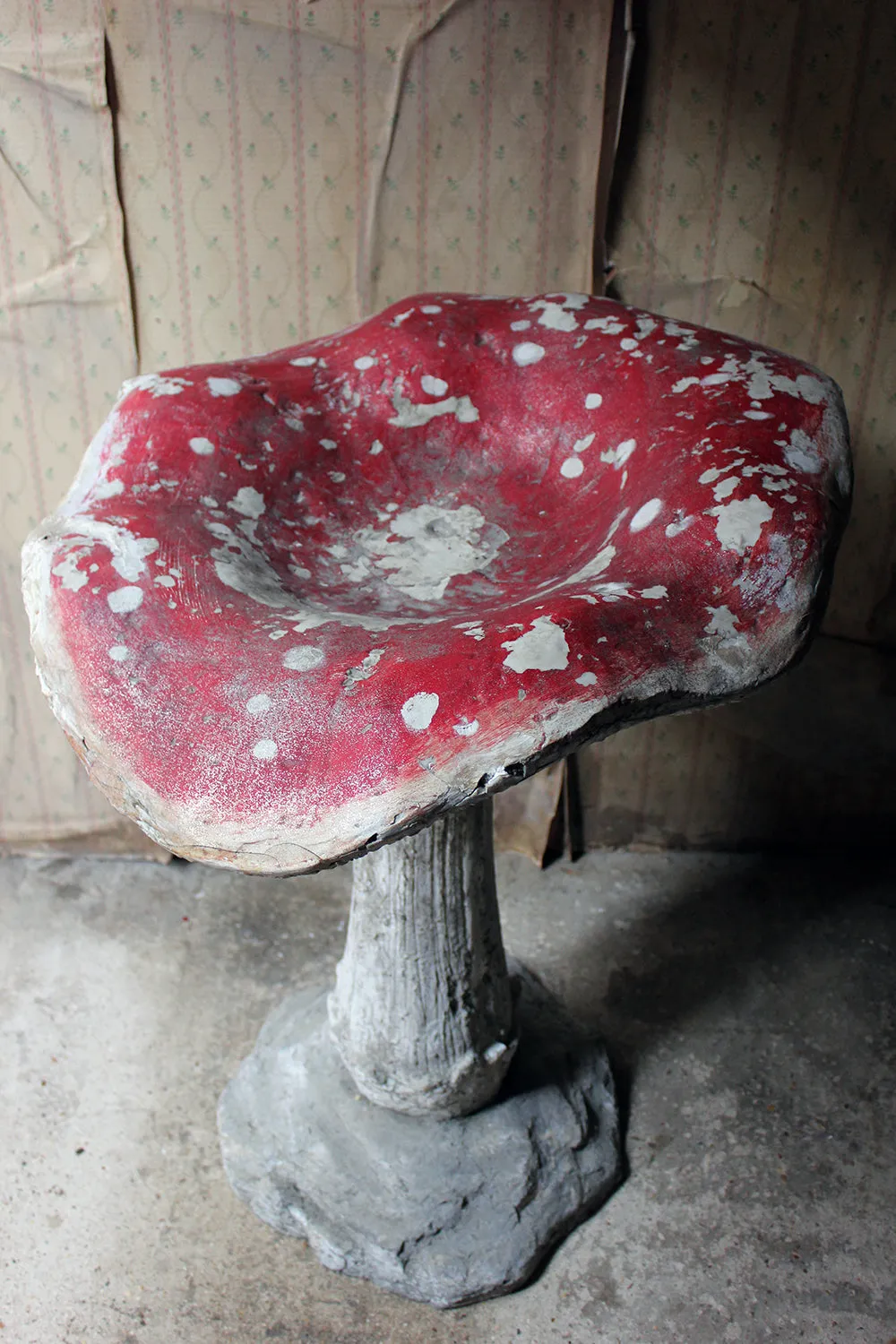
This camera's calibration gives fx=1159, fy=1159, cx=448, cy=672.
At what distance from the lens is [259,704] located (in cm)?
108

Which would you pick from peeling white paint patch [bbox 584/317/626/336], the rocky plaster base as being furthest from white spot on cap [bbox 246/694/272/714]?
the rocky plaster base

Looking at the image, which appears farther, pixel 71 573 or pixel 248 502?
pixel 248 502

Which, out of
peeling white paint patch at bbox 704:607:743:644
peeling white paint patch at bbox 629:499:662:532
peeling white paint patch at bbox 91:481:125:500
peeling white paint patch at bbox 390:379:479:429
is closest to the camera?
peeling white paint patch at bbox 704:607:743:644

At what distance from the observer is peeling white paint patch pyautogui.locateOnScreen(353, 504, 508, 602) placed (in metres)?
1.41

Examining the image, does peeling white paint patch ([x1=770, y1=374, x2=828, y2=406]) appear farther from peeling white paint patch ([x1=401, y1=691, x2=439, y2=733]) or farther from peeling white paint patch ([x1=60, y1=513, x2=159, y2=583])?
peeling white paint patch ([x1=60, y1=513, x2=159, y2=583])

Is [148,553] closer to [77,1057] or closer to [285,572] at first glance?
[285,572]

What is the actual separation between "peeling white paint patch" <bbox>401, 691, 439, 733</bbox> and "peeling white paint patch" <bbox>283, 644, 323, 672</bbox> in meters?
0.12

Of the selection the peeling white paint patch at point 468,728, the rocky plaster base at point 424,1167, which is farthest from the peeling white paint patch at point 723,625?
the rocky plaster base at point 424,1167

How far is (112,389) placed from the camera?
207 cm

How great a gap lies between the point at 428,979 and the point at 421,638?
0.73 m

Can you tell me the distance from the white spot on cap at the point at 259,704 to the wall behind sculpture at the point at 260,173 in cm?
114

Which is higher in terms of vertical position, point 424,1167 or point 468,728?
point 468,728

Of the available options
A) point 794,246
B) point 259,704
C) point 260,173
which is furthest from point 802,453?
point 260,173

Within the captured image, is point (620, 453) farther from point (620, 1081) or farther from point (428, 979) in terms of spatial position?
point (620, 1081)
